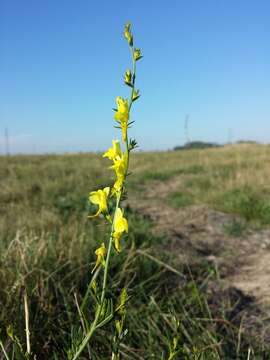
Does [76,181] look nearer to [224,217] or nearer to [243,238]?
[224,217]

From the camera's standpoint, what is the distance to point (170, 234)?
363 centimetres

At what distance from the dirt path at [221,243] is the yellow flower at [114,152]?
154 cm

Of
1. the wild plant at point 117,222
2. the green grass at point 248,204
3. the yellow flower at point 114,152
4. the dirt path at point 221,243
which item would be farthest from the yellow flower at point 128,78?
the green grass at point 248,204

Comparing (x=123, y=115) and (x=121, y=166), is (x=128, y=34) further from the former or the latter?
(x=121, y=166)

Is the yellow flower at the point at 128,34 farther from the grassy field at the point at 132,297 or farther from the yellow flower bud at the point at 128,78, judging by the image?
the grassy field at the point at 132,297

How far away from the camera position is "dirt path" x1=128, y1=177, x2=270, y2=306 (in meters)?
2.80

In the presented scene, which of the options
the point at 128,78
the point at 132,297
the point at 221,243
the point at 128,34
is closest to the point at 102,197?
the point at 128,78

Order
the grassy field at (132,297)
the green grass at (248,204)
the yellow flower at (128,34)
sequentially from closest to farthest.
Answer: the yellow flower at (128,34), the grassy field at (132,297), the green grass at (248,204)

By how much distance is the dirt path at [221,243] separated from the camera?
2.80 meters

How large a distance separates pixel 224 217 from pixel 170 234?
108cm

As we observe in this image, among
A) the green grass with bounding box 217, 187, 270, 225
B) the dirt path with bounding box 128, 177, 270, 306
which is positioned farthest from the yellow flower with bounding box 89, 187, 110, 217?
the green grass with bounding box 217, 187, 270, 225

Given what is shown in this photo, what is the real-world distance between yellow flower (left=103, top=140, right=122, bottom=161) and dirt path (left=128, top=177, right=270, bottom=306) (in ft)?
5.06

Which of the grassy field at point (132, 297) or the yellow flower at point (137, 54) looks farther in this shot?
the grassy field at point (132, 297)

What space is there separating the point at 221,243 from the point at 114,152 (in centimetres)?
298
